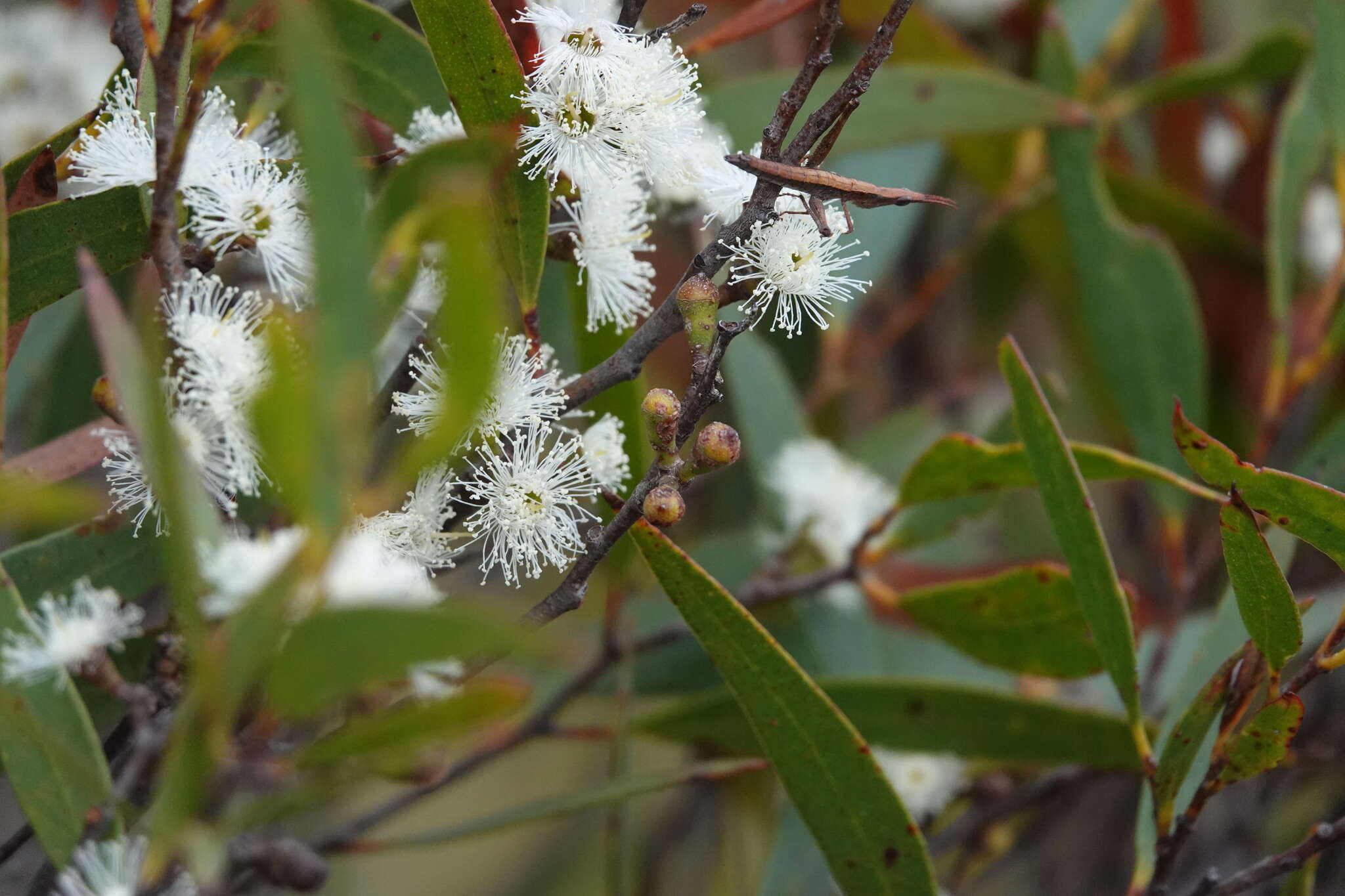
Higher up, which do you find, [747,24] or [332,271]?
[747,24]

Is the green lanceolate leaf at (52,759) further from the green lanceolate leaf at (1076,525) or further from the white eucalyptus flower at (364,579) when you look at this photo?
the green lanceolate leaf at (1076,525)

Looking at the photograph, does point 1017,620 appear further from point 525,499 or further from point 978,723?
point 525,499

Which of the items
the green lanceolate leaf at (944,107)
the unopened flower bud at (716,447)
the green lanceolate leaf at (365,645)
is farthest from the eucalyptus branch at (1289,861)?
the green lanceolate leaf at (944,107)

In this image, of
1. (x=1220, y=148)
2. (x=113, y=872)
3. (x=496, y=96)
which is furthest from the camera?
(x=1220, y=148)

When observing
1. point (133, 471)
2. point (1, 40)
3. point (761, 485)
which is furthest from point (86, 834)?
point (1, 40)

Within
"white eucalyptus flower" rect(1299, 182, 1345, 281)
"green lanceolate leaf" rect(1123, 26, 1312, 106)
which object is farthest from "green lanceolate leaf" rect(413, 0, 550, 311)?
"white eucalyptus flower" rect(1299, 182, 1345, 281)

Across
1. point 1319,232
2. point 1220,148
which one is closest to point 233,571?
point 1319,232

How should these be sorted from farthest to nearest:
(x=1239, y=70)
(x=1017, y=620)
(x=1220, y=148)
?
(x=1220, y=148) → (x=1239, y=70) → (x=1017, y=620)
